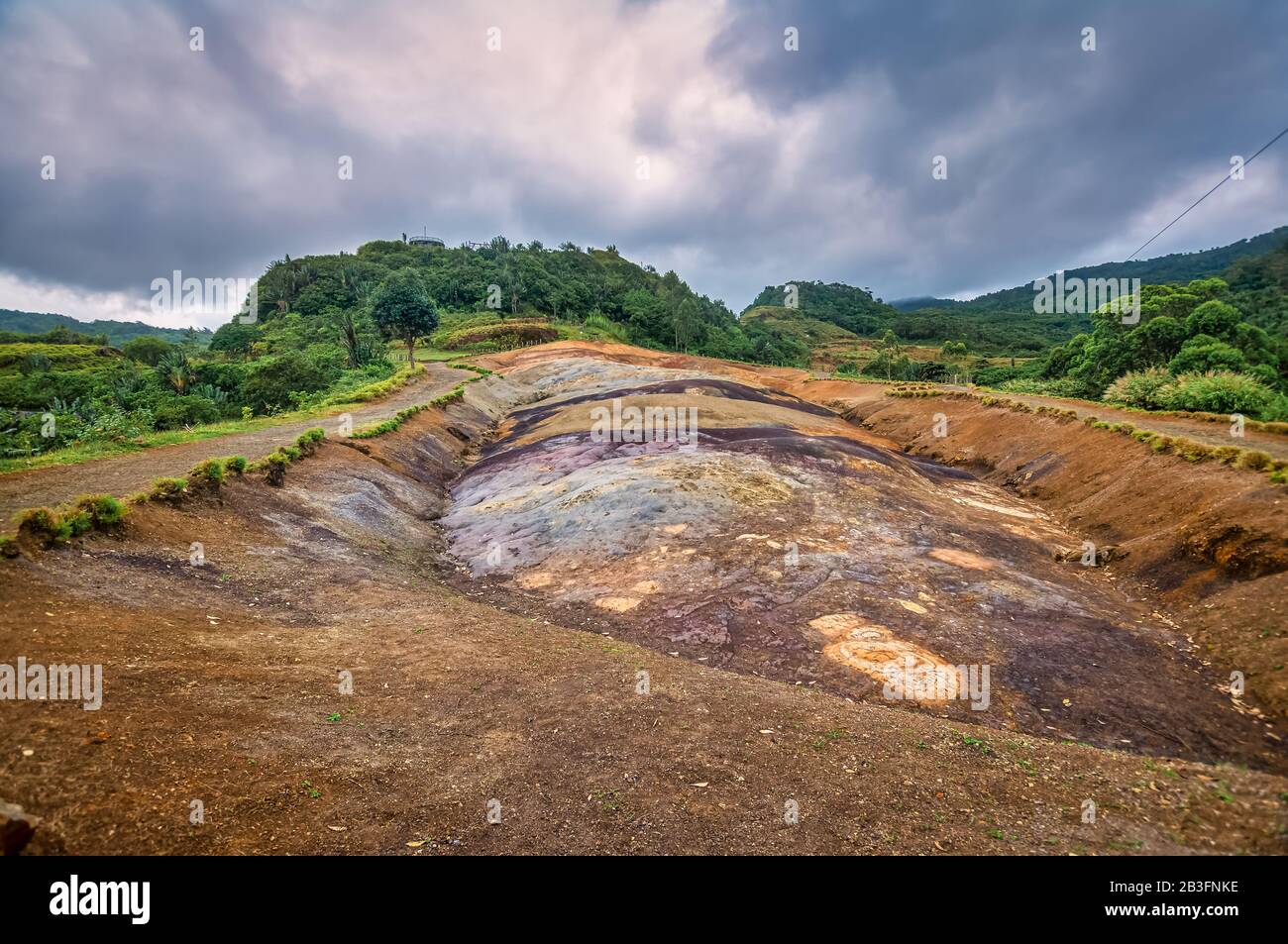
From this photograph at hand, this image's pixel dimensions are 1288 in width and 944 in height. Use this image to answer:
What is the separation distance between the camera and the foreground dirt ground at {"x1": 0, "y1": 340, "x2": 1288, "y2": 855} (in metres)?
4.12

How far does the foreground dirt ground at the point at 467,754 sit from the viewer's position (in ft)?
13.5

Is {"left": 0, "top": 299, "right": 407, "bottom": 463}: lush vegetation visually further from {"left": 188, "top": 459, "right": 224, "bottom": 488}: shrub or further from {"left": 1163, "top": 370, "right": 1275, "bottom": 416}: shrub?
{"left": 1163, "top": 370, "right": 1275, "bottom": 416}: shrub

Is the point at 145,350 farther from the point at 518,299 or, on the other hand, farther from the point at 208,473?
the point at 208,473

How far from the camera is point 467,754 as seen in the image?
Answer: 5566 millimetres

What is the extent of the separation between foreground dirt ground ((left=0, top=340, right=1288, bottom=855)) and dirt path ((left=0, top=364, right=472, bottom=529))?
143 inches

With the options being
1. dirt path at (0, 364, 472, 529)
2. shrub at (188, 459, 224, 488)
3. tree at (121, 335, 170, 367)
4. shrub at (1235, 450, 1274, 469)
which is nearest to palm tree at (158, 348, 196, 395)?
dirt path at (0, 364, 472, 529)

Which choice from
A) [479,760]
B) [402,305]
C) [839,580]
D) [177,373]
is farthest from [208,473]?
[402,305]

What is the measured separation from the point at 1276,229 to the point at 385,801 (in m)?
237

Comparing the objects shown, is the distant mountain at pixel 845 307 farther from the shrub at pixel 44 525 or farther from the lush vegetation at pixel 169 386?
the shrub at pixel 44 525

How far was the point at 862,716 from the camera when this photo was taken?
7.10 metres

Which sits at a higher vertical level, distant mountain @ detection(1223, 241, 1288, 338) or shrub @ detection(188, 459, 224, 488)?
distant mountain @ detection(1223, 241, 1288, 338)

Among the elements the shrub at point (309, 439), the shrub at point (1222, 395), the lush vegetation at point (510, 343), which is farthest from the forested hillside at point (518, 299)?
the shrub at point (1222, 395)

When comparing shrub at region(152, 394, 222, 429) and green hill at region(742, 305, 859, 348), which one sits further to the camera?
green hill at region(742, 305, 859, 348)
